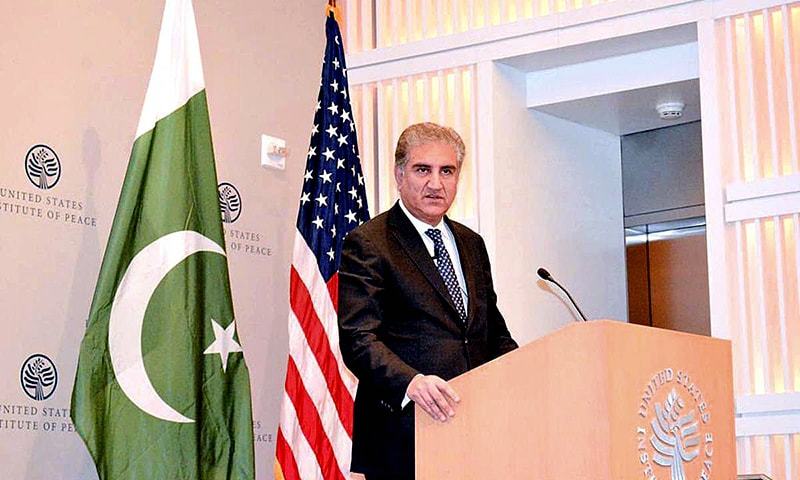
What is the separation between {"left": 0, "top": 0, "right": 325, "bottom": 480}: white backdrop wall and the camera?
457 centimetres

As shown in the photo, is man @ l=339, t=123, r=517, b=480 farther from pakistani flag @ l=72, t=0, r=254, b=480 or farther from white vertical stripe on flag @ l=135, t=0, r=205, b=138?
white vertical stripe on flag @ l=135, t=0, r=205, b=138

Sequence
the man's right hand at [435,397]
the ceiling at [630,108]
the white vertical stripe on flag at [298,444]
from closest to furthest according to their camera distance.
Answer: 1. the man's right hand at [435,397]
2. the white vertical stripe on flag at [298,444]
3. the ceiling at [630,108]

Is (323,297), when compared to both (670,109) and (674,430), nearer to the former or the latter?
(670,109)

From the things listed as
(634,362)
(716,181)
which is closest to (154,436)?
(634,362)

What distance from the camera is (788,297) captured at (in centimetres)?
488

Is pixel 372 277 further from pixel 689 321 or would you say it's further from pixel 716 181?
A: pixel 689 321

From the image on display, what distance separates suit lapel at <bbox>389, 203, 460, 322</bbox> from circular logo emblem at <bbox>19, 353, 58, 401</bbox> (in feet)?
5.64

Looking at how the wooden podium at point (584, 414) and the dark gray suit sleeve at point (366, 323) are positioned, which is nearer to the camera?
the wooden podium at point (584, 414)

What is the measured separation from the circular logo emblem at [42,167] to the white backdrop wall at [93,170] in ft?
0.07

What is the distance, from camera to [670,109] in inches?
229

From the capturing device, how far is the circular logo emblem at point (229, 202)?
18.1 ft

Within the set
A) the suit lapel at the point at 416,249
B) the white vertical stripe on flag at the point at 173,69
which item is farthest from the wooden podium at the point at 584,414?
the white vertical stripe on flag at the point at 173,69

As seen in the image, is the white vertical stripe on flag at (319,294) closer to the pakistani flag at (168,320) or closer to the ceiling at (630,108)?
the pakistani flag at (168,320)

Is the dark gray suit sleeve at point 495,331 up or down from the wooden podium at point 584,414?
up
